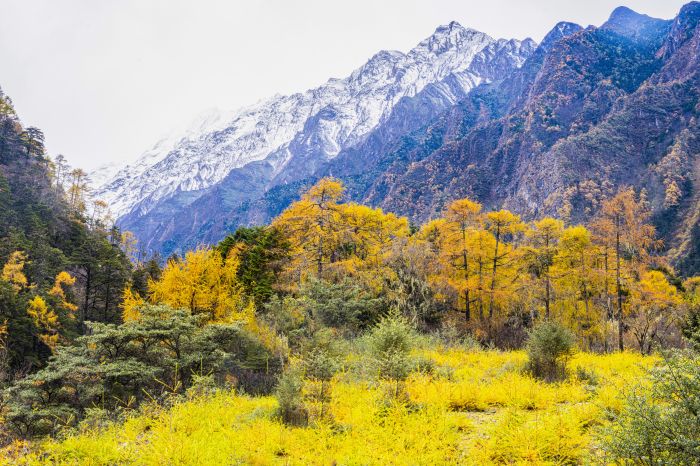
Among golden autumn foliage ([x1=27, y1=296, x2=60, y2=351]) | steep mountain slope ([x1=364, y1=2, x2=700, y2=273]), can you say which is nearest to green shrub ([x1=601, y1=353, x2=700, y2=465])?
golden autumn foliage ([x1=27, y1=296, x2=60, y2=351])

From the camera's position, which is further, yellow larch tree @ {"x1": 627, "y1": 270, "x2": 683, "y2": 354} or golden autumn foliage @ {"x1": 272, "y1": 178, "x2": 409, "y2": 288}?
golden autumn foliage @ {"x1": 272, "y1": 178, "x2": 409, "y2": 288}

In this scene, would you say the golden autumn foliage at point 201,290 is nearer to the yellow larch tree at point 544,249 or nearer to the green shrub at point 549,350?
the green shrub at point 549,350

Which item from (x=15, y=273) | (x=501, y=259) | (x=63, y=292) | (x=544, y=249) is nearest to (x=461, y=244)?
(x=501, y=259)

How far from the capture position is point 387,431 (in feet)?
16.9

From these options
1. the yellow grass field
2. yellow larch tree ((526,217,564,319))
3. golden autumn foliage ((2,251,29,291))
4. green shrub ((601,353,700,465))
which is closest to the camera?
green shrub ((601,353,700,465))

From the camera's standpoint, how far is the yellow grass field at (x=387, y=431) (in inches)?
180

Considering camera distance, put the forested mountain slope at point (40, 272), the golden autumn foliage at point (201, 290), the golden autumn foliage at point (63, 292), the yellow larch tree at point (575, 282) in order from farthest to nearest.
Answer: the golden autumn foliage at point (63, 292)
the forested mountain slope at point (40, 272)
the yellow larch tree at point (575, 282)
the golden autumn foliage at point (201, 290)

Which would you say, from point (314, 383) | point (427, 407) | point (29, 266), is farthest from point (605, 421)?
point (29, 266)

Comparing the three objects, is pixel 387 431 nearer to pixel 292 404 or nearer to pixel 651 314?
pixel 292 404

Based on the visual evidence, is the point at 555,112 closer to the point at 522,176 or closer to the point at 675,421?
the point at 522,176

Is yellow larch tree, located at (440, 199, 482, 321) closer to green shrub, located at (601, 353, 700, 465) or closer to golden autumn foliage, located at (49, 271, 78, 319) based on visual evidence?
green shrub, located at (601, 353, 700, 465)

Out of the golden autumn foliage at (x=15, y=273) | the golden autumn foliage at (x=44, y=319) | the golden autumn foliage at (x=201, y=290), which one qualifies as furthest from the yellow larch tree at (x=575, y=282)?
the golden autumn foliage at (x=15, y=273)

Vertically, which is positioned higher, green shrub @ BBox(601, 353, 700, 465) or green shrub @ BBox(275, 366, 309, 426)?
green shrub @ BBox(601, 353, 700, 465)

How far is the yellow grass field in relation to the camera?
4.57 meters
